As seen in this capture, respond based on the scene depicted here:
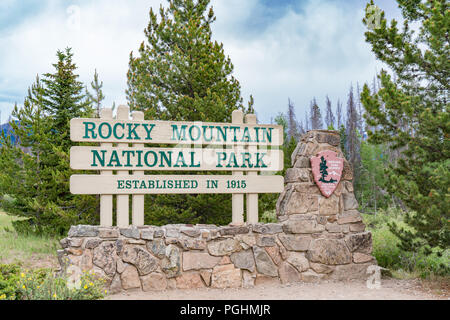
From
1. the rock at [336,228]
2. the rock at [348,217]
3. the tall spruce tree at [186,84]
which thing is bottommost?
the rock at [336,228]

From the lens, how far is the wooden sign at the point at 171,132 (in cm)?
602

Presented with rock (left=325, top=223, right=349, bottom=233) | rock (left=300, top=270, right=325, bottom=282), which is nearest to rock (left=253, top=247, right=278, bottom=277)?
rock (left=300, top=270, right=325, bottom=282)

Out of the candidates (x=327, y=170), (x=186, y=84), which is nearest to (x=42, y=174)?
(x=186, y=84)

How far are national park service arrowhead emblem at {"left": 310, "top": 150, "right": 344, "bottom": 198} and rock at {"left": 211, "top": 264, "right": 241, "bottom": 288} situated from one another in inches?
83.8

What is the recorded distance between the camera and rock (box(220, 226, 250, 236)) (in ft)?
20.6

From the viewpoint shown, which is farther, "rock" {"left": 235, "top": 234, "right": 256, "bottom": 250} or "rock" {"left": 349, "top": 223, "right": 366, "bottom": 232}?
"rock" {"left": 349, "top": 223, "right": 366, "bottom": 232}

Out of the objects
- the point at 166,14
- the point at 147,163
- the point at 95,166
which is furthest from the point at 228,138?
the point at 166,14

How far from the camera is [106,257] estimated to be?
5.79 m

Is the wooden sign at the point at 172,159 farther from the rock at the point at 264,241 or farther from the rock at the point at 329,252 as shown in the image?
the rock at the point at 329,252

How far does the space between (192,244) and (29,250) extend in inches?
203

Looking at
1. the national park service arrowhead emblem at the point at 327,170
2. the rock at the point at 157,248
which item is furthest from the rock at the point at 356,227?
the rock at the point at 157,248

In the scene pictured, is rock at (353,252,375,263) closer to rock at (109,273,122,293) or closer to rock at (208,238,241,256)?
rock at (208,238,241,256)

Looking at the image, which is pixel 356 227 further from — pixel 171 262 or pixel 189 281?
pixel 171 262

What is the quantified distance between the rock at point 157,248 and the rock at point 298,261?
86.6 inches
